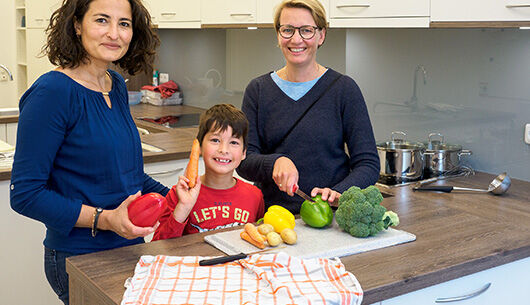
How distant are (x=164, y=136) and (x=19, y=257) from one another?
0.97 metres

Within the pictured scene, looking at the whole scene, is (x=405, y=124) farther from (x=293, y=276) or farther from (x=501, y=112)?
(x=293, y=276)

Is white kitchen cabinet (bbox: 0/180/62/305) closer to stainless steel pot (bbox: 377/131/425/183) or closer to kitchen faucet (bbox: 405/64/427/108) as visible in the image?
stainless steel pot (bbox: 377/131/425/183)

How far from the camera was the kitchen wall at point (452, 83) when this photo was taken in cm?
242

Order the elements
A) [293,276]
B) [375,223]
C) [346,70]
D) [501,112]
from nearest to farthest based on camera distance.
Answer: [293,276] < [375,223] < [501,112] < [346,70]

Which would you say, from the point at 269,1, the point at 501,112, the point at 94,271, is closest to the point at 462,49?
the point at 501,112

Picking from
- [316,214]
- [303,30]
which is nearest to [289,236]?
[316,214]

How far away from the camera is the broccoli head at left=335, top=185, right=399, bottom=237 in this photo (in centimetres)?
156

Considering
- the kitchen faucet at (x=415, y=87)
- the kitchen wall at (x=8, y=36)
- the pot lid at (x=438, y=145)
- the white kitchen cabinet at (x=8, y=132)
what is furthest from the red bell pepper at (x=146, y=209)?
the kitchen wall at (x=8, y=36)

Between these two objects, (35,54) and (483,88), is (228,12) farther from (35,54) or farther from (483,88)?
(35,54)

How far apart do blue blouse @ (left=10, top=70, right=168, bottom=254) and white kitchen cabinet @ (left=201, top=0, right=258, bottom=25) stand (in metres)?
1.46

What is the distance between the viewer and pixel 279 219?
1588 mm

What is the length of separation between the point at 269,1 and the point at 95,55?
146 cm

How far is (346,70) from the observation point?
2.99m

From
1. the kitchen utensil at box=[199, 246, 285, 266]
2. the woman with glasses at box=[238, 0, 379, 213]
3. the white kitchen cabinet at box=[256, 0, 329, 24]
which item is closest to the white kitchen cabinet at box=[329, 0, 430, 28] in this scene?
the white kitchen cabinet at box=[256, 0, 329, 24]
